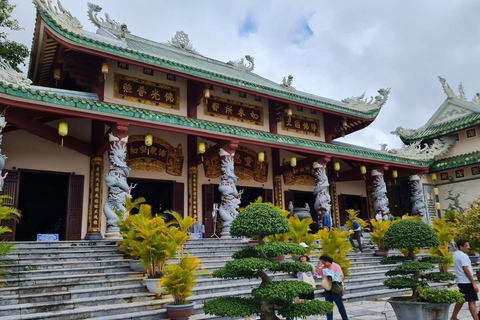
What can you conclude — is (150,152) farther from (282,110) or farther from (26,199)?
(26,199)

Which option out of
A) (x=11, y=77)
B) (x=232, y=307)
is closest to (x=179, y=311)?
(x=232, y=307)

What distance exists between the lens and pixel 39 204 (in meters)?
17.7

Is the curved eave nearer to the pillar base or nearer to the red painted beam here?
the red painted beam

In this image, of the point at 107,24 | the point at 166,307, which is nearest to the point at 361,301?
the point at 166,307

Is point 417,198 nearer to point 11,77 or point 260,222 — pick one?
point 260,222

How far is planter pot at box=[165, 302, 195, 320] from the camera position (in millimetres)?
6027

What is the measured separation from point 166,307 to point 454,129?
19.0m

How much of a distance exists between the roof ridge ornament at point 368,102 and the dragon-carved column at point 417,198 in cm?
402

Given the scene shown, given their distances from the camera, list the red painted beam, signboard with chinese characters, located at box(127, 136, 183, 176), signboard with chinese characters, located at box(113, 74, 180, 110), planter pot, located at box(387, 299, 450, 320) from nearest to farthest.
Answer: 1. planter pot, located at box(387, 299, 450, 320)
2. the red painted beam
3. signboard with chinese characters, located at box(113, 74, 180, 110)
4. signboard with chinese characters, located at box(127, 136, 183, 176)

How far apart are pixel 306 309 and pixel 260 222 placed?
1.27 meters

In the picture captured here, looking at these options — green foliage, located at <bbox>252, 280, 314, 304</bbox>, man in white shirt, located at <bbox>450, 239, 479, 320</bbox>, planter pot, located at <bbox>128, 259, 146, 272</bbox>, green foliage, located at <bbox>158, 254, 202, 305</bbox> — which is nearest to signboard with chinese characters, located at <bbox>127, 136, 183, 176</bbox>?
planter pot, located at <bbox>128, 259, 146, 272</bbox>

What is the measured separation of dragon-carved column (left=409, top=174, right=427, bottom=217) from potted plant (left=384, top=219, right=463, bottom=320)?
12.2 meters

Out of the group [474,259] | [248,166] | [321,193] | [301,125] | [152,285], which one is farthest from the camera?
[301,125]

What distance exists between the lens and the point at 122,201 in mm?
10078
